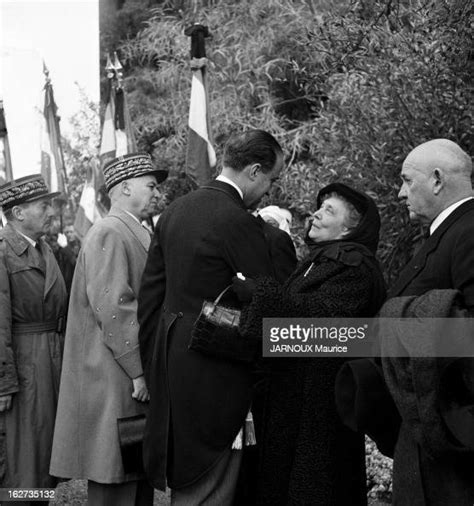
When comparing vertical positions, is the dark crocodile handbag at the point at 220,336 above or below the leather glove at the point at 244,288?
below

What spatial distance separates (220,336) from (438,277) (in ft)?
3.43

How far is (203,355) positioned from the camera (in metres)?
3.85

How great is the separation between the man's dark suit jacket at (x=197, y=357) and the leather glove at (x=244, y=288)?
0.30 ft

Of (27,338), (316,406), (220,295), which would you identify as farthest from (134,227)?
(316,406)

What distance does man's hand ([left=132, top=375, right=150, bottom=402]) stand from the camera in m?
4.46

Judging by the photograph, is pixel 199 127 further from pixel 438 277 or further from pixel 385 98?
pixel 438 277

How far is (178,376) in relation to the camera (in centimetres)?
389

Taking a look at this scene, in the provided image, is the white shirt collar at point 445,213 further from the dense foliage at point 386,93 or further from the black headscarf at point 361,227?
the dense foliage at point 386,93

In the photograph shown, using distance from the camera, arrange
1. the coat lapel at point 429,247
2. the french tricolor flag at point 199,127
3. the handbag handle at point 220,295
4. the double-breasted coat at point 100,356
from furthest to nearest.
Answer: the french tricolor flag at point 199,127 → the double-breasted coat at point 100,356 → the handbag handle at point 220,295 → the coat lapel at point 429,247

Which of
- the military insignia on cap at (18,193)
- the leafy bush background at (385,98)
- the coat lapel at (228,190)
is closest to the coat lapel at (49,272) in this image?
the military insignia on cap at (18,193)

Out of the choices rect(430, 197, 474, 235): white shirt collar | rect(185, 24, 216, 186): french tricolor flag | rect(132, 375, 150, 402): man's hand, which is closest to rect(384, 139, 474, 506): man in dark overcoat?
rect(430, 197, 474, 235): white shirt collar

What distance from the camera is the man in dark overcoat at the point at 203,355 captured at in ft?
12.6

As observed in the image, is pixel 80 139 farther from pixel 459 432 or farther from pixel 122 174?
pixel 459 432

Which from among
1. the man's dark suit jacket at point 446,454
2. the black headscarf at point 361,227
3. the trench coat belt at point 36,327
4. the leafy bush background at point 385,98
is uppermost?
the leafy bush background at point 385,98
